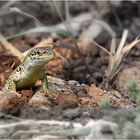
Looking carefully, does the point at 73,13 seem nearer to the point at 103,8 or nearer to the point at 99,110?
the point at 103,8

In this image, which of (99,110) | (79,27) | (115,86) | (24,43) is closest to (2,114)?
(99,110)

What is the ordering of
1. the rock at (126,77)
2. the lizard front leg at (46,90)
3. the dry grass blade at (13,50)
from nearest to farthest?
the lizard front leg at (46,90), the rock at (126,77), the dry grass blade at (13,50)

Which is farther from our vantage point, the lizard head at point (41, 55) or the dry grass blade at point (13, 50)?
the dry grass blade at point (13, 50)

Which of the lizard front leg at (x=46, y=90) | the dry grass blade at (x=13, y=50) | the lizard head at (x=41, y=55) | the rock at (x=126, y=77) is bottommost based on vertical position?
the rock at (x=126, y=77)

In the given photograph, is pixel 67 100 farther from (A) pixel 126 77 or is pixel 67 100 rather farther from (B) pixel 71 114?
(A) pixel 126 77

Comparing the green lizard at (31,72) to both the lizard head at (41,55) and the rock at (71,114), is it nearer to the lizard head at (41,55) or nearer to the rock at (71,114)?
the lizard head at (41,55)

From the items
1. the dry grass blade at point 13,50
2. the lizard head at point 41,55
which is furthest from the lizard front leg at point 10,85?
the dry grass blade at point 13,50

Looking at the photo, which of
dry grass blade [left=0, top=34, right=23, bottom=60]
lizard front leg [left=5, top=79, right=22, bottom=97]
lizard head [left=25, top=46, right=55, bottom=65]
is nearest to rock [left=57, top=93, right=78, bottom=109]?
lizard head [left=25, top=46, right=55, bottom=65]

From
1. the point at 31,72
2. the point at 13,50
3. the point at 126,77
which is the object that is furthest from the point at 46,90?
the point at 13,50
